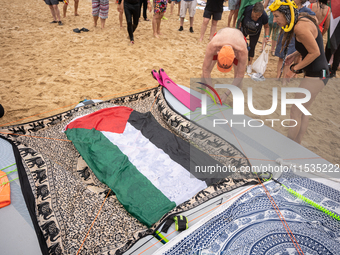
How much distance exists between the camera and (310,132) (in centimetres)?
270

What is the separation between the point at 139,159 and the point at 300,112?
4.75 feet

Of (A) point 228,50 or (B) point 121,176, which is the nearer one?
(B) point 121,176

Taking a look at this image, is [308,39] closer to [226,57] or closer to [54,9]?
[226,57]

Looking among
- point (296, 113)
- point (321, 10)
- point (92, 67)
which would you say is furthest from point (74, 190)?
point (321, 10)

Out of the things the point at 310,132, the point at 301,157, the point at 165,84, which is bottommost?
the point at 310,132

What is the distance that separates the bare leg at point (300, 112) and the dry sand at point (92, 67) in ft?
1.86

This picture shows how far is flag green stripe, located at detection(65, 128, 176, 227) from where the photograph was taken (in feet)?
4.58

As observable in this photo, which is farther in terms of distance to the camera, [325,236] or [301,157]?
[301,157]

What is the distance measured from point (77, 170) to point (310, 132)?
8.48 feet

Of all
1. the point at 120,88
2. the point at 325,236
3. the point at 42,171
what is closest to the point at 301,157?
the point at 325,236

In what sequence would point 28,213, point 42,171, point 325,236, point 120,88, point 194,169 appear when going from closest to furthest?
point 325,236 < point 28,213 < point 42,171 < point 194,169 < point 120,88

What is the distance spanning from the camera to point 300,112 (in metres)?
1.98

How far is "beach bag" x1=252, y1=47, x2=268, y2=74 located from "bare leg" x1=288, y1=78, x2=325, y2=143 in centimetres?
176

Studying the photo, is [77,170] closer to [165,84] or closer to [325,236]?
[165,84]
